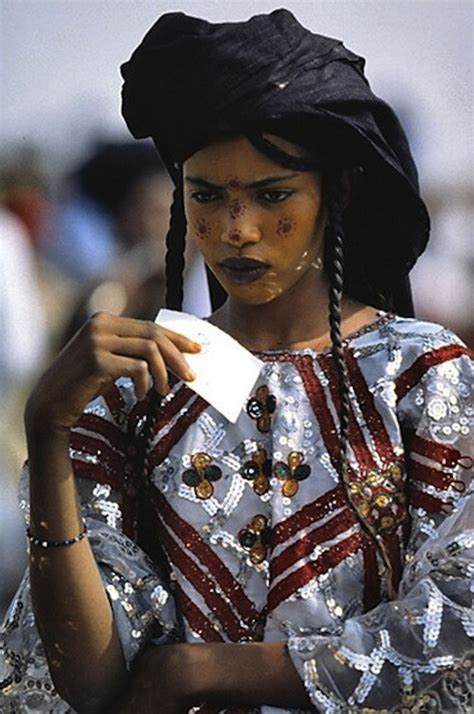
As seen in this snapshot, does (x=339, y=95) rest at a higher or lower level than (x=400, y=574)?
higher

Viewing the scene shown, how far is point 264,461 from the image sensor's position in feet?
13.3

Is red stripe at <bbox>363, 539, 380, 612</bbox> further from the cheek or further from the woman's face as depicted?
the cheek

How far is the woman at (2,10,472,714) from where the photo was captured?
3830 millimetres

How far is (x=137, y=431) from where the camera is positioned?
4125 millimetres

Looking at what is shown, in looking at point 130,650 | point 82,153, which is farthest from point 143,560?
point 82,153

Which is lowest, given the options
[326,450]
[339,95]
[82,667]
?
[82,667]

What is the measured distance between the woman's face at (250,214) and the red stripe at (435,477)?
0.44 meters

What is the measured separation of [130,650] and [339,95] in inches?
42.8

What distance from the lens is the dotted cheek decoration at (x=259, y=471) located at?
402cm

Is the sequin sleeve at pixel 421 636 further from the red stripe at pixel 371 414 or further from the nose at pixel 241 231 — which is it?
the nose at pixel 241 231

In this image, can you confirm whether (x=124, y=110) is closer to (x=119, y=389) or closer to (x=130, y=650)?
(x=119, y=389)

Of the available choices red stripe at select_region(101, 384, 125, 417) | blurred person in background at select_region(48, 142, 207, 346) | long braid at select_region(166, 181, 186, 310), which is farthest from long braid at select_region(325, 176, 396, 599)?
blurred person in background at select_region(48, 142, 207, 346)

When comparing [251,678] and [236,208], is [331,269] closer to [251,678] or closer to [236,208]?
[236,208]

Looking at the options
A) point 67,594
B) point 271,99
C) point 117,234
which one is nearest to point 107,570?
point 67,594
